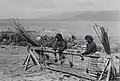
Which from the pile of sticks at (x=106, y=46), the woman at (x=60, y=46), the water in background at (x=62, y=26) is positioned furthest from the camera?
the water in background at (x=62, y=26)

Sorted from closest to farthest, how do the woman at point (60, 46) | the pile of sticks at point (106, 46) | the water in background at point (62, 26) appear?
the pile of sticks at point (106, 46) < the woman at point (60, 46) < the water in background at point (62, 26)

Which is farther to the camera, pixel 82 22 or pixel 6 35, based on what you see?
pixel 82 22

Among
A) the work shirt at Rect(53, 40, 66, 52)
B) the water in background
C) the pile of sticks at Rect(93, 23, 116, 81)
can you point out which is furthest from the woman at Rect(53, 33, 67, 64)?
the water in background

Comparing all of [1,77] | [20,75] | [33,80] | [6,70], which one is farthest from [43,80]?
[6,70]

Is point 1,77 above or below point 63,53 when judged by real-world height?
below

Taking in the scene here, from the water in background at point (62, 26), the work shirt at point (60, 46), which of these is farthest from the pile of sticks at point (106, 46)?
the water in background at point (62, 26)

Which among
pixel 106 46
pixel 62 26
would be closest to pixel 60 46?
pixel 106 46

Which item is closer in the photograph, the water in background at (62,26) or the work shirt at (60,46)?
the work shirt at (60,46)

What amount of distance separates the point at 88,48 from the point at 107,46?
30 cm

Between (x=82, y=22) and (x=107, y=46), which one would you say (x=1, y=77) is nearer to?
(x=107, y=46)

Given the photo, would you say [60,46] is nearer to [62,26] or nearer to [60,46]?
[60,46]

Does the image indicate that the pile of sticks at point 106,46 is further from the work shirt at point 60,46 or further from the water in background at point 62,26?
the water in background at point 62,26

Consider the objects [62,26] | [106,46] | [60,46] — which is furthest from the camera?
[62,26]

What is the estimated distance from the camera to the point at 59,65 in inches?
114
